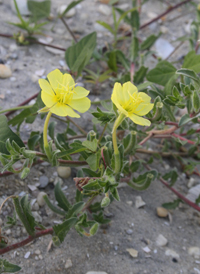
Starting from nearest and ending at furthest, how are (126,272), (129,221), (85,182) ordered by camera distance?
(85,182)
(126,272)
(129,221)

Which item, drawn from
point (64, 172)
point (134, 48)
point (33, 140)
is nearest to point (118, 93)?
point (33, 140)

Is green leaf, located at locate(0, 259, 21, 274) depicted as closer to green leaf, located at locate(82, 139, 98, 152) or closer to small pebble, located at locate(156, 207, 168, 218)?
green leaf, located at locate(82, 139, 98, 152)

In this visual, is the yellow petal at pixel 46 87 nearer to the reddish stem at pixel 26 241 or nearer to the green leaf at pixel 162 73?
the reddish stem at pixel 26 241

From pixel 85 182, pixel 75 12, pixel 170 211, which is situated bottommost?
A: pixel 170 211

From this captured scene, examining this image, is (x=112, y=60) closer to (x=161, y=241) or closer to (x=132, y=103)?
(x=132, y=103)

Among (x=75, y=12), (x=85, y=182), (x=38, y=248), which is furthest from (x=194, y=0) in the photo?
(x=38, y=248)

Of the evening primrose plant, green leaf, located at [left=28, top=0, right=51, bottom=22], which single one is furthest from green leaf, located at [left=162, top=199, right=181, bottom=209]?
green leaf, located at [left=28, top=0, right=51, bottom=22]

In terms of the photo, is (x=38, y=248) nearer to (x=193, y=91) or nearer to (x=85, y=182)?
(x=85, y=182)
